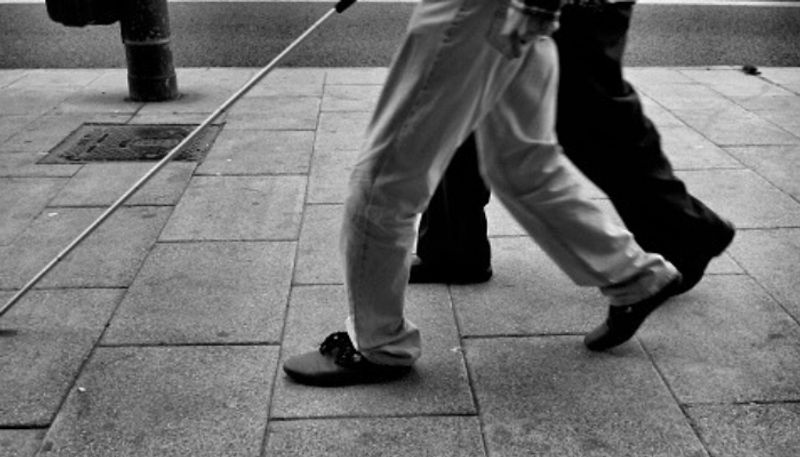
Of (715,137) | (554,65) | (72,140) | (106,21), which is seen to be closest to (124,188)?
(72,140)

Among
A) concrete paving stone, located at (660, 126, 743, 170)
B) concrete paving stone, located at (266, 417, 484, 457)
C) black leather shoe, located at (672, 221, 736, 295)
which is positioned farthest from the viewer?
concrete paving stone, located at (660, 126, 743, 170)

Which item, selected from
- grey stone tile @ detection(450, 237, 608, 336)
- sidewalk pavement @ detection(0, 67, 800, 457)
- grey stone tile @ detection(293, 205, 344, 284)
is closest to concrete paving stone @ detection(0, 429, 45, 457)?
sidewalk pavement @ detection(0, 67, 800, 457)

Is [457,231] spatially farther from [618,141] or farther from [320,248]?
[618,141]

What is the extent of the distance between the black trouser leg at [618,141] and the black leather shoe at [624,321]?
0.62 feet

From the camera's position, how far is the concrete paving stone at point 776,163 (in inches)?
176

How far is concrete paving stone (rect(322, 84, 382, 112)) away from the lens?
5922 millimetres

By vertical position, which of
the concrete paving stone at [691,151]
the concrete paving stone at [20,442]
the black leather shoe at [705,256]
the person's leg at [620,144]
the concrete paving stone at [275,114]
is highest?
the person's leg at [620,144]

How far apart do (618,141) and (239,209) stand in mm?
1951

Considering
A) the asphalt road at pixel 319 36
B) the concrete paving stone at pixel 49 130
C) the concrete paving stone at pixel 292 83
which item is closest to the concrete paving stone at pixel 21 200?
the concrete paving stone at pixel 49 130

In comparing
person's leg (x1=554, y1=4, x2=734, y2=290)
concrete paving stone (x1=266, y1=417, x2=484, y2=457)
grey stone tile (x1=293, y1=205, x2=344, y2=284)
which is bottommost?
grey stone tile (x1=293, y1=205, x2=344, y2=284)

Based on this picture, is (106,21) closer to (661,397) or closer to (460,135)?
(460,135)

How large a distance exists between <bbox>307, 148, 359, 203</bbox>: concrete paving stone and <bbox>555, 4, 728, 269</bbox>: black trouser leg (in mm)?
1501

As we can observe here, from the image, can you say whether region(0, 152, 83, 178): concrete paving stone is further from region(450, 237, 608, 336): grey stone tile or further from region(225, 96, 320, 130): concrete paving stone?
region(450, 237, 608, 336): grey stone tile

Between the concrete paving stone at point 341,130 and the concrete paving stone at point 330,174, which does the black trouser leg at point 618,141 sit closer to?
the concrete paving stone at point 330,174
